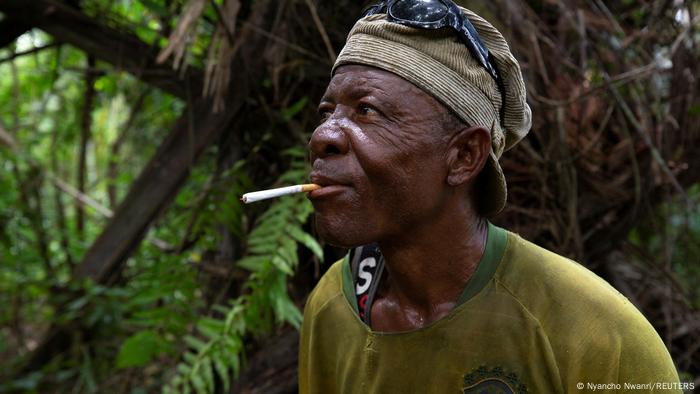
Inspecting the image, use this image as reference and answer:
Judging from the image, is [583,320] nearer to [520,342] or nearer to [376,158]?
[520,342]

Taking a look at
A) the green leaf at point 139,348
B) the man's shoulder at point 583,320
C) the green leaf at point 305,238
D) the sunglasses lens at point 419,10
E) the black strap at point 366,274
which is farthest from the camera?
the green leaf at point 139,348

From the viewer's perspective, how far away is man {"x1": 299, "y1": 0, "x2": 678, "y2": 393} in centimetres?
156

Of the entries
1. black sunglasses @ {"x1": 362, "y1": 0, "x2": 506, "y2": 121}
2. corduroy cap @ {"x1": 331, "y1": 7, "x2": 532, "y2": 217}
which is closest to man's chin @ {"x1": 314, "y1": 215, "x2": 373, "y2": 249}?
corduroy cap @ {"x1": 331, "y1": 7, "x2": 532, "y2": 217}

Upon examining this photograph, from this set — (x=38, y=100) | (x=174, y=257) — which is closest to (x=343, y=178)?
(x=174, y=257)

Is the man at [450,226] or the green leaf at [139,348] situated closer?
the man at [450,226]

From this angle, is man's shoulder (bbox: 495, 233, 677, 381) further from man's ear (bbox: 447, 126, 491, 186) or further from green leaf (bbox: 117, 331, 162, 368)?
green leaf (bbox: 117, 331, 162, 368)

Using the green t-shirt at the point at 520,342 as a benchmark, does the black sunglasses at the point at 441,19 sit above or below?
above

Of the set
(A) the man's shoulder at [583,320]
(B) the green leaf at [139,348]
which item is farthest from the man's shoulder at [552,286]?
(B) the green leaf at [139,348]

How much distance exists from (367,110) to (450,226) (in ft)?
1.10

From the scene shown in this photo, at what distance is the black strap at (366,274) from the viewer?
6.11 feet

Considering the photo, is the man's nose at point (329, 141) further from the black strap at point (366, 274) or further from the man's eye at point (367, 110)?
the black strap at point (366, 274)

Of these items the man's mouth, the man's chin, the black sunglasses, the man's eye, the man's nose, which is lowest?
the man's chin

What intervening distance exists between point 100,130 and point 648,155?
4074 millimetres

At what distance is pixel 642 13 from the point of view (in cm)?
365
